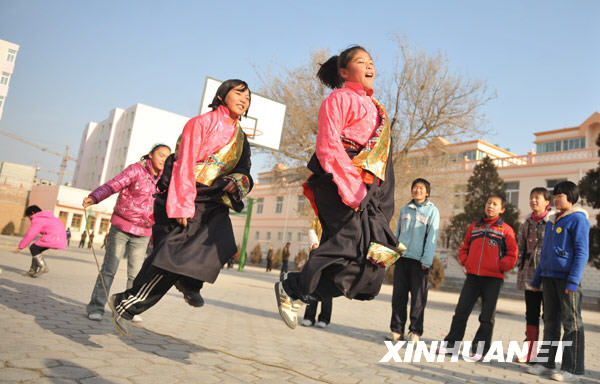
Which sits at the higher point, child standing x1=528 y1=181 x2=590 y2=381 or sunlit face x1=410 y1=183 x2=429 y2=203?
sunlit face x1=410 y1=183 x2=429 y2=203

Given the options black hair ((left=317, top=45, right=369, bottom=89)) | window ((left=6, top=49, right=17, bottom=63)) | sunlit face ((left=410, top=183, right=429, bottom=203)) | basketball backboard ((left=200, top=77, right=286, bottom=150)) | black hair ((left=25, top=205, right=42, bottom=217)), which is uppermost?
window ((left=6, top=49, right=17, bottom=63))

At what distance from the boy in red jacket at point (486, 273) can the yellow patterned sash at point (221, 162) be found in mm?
3308

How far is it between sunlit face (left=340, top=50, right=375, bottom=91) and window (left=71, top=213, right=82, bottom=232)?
51.8m

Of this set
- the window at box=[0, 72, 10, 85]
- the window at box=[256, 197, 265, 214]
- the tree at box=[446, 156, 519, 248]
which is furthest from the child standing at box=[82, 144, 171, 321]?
the window at box=[0, 72, 10, 85]

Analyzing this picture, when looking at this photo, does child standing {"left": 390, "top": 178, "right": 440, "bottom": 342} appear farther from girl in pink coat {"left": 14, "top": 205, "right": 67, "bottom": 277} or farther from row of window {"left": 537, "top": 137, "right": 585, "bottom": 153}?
row of window {"left": 537, "top": 137, "right": 585, "bottom": 153}

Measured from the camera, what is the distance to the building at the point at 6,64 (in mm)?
53062

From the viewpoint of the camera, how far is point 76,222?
48156mm

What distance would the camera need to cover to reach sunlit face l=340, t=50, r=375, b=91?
291 centimetres

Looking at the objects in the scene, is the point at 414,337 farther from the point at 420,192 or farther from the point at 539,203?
the point at 539,203

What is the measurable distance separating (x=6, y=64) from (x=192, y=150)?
65.2m

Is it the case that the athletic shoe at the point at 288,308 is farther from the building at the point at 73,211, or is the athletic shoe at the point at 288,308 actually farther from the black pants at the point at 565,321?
the building at the point at 73,211

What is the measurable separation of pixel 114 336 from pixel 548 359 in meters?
4.18

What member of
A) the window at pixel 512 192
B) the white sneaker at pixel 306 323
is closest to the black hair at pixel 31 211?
the white sneaker at pixel 306 323

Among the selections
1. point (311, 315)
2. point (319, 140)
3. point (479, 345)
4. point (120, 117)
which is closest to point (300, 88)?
point (311, 315)
